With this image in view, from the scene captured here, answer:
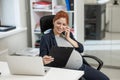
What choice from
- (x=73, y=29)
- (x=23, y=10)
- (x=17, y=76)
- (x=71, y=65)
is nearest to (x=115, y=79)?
(x=73, y=29)

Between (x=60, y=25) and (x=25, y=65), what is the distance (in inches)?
34.7

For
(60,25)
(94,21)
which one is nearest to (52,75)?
(60,25)

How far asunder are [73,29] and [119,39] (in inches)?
35.3

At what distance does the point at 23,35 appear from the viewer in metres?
4.04

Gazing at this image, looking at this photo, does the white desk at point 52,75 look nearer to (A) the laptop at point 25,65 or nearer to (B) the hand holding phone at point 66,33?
(A) the laptop at point 25,65

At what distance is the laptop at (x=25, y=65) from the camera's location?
6.59ft

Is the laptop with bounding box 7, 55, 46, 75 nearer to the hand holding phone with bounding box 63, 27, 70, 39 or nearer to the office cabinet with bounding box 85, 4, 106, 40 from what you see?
the hand holding phone with bounding box 63, 27, 70, 39

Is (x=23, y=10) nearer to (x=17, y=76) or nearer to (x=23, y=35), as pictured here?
(x=23, y=35)

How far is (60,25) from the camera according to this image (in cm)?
278

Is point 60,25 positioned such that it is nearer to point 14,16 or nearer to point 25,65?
point 25,65

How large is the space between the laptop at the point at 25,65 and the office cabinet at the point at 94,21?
8.04 ft

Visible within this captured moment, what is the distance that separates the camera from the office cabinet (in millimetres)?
4324

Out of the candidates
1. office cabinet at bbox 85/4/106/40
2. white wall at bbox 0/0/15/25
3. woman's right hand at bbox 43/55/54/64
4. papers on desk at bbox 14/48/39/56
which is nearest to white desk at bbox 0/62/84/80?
woman's right hand at bbox 43/55/54/64

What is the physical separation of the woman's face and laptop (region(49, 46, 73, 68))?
1.23 ft
